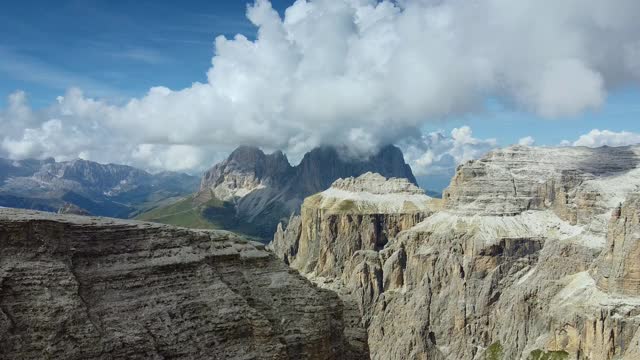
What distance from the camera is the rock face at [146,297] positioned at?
54.8 m

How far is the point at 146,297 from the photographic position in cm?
6166

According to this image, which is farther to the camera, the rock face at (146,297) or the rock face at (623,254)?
the rock face at (623,254)

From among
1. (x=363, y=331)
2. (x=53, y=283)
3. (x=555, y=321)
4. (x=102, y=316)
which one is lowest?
(x=555, y=321)

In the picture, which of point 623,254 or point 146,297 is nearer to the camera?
point 146,297

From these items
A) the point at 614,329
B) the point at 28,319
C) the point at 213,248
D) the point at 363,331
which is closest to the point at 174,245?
the point at 213,248

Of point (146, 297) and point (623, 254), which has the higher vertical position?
point (146, 297)

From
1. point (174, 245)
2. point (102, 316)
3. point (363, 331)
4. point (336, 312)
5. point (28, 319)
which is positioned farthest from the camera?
point (363, 331)

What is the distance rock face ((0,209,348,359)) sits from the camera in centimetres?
5481

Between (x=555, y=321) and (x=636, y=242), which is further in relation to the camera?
(x=555, y=321)

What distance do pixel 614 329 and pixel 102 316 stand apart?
163 m

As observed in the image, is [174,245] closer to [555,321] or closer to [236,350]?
[236,350]

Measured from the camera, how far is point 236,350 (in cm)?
6306

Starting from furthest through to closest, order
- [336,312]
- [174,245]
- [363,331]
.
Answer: [363,331]
[336,312]
[174,245]

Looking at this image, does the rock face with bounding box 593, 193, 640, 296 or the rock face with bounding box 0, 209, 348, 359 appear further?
the rock face with bounding box 593, 193, 640, 296
